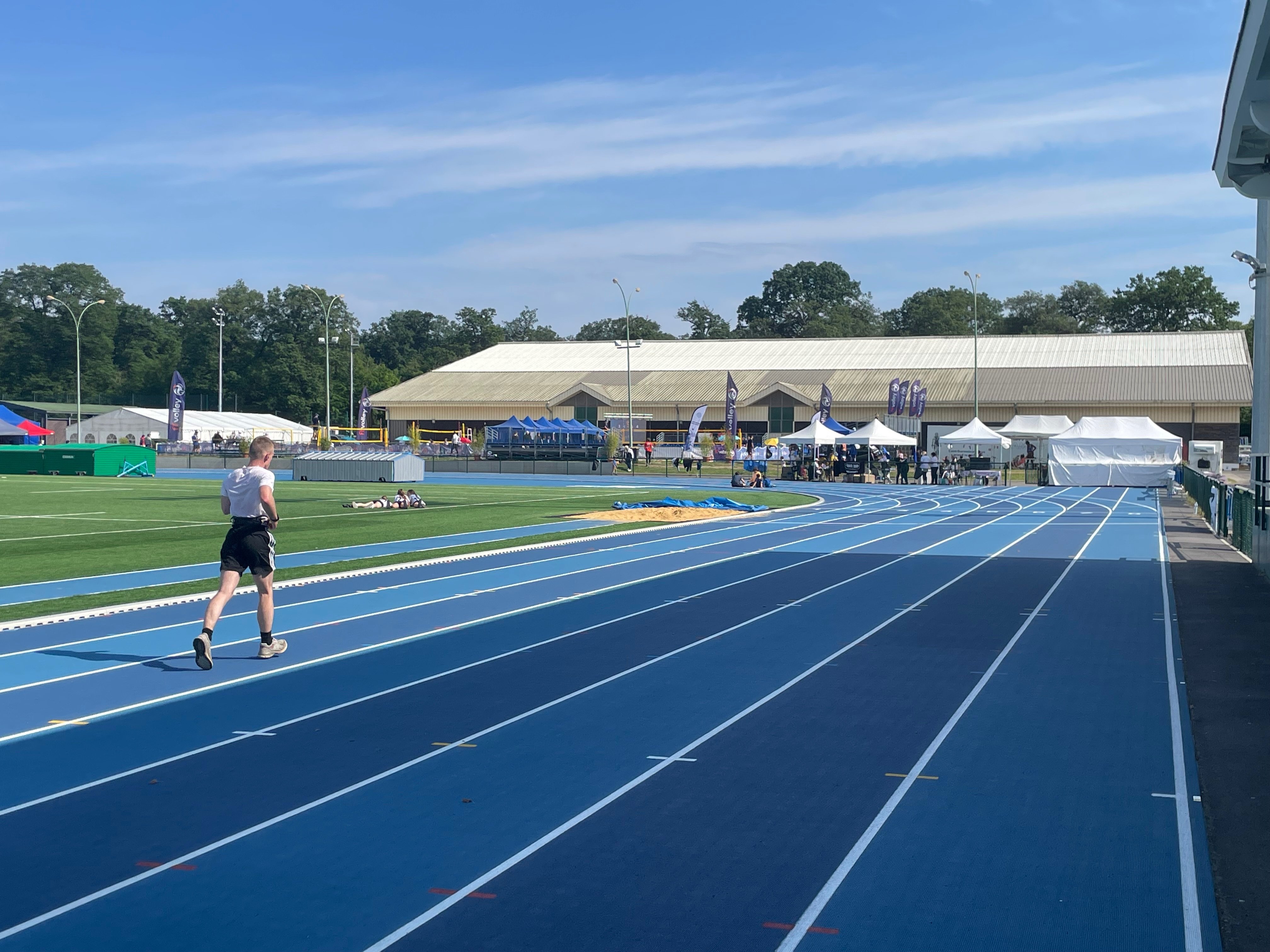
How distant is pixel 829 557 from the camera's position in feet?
62.2

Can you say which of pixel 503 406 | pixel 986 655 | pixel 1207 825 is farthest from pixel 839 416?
pixel 1207 825

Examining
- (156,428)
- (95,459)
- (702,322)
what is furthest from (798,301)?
(95,459)

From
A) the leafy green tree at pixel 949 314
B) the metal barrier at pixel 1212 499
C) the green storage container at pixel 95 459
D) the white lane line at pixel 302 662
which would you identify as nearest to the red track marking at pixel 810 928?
the white lane line at pixel 302 662

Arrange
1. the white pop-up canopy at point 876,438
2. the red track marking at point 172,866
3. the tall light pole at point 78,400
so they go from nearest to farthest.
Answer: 1. the red track marking at point 172,866
2. the white pop-up canopy at point 876,438
3. the tall light pole at point 78,400

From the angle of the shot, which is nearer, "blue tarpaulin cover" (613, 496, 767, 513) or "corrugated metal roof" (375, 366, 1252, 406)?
"blue tarpaulin cover" (613, 496, 767, 513)

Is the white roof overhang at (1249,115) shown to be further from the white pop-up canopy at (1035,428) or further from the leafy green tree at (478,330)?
the leafy green tree at (478,330)

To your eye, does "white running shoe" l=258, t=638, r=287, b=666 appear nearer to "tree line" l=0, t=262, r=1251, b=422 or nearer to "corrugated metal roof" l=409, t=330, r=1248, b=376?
"corrugated metal roof" l=409, t=330, r=1248, b=376

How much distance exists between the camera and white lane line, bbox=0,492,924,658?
10.7 metres

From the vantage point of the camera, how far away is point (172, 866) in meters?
5.06

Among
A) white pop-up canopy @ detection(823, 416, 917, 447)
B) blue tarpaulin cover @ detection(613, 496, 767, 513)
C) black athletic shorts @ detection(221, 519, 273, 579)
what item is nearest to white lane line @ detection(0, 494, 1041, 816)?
black athletic shorts @ detection(221, 519, 273, 579)

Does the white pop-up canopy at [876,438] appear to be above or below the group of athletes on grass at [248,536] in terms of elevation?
above

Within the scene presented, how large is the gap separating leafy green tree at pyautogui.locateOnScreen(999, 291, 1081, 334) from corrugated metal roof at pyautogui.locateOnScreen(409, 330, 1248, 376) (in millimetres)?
33920

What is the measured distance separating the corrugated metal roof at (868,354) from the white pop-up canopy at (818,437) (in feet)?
91.4

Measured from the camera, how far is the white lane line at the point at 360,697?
6.14m
